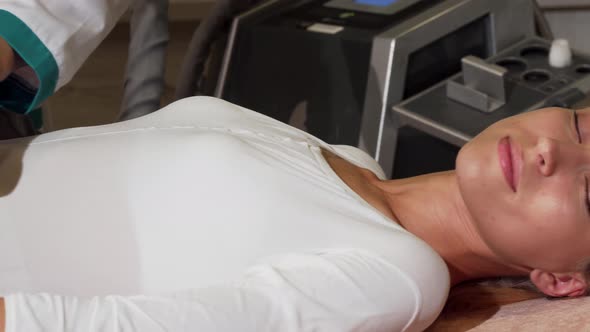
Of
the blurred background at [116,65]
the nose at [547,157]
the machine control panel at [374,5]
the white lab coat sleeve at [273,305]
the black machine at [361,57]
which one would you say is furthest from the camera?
the blurred background at [116,65]

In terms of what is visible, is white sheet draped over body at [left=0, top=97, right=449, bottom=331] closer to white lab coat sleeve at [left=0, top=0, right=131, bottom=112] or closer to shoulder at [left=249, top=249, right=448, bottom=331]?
shoulder at [left=249, top=249, right=448, bottom=331]

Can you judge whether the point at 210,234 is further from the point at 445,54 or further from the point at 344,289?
the point at 445,54

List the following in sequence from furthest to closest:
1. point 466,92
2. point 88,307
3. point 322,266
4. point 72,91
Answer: point 72,91
point 466,92
point 322,266
point 88,307

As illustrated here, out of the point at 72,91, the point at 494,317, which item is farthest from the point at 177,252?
the point at 72,91

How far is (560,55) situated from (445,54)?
0.25m

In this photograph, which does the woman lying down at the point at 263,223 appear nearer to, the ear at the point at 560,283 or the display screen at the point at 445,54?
the ear at the point at 560,283

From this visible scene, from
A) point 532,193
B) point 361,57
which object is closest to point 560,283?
point 532,193

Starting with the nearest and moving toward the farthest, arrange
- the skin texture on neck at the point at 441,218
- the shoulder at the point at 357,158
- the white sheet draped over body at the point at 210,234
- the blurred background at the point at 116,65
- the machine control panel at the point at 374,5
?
the white sheet draped over body at the point at 210,234, the skin texture on neck at the point at 441,218, the shoulder at the point at 357,158, the machine control panel at the point at 374,5, the blurred background at the point at 116,65

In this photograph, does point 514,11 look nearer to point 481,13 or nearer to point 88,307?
point 481,13

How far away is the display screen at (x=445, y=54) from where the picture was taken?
1.84 m

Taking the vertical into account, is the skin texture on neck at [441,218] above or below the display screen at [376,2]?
below

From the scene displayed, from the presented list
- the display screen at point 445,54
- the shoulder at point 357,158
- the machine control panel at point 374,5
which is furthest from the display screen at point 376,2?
the shoulder at point 357,158

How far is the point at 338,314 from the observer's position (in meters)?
1.02

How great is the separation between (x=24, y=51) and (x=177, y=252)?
1.07 feet
